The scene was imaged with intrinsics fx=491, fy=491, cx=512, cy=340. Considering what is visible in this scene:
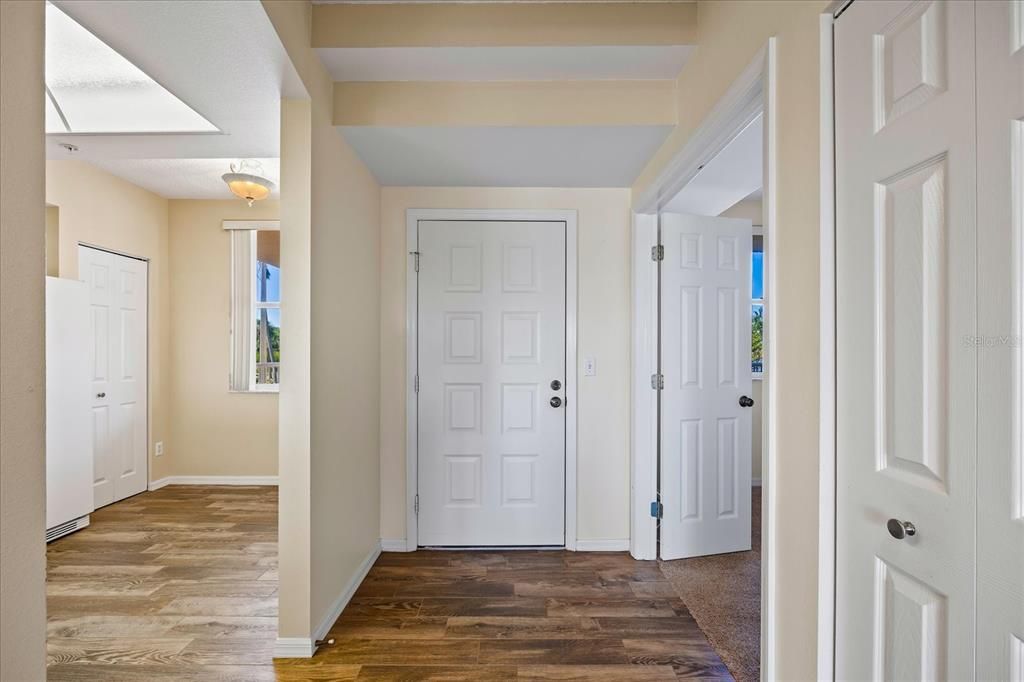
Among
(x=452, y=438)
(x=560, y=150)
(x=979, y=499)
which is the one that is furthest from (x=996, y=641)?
(x=452, y=438)

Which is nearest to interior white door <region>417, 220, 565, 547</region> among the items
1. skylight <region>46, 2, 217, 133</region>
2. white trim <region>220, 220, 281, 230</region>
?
skylight <region>46, 2, 217, 133</region>

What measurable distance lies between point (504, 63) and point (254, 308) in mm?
3426

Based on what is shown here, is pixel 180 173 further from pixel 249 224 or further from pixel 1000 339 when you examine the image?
pixel 1000 339

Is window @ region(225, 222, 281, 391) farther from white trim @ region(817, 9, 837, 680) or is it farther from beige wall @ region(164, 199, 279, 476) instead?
white trim @ region(817, 9, 837, 680)

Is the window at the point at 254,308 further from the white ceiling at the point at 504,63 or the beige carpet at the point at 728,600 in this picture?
the beige carpet at the point at 728,600

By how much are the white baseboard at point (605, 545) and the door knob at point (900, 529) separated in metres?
2.23

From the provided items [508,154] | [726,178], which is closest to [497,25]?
[508,154]

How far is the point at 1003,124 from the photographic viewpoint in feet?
2.52

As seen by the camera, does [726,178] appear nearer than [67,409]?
Yes

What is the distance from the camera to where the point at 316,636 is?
2041 millimetres

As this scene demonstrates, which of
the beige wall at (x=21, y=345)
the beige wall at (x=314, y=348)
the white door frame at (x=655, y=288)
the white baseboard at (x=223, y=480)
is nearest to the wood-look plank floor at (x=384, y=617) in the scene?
the beige wall at (x=314, y=348)

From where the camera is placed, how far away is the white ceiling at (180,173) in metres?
3.60

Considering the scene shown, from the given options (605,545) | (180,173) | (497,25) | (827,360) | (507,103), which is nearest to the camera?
(827,360)

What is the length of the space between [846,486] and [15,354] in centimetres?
160
